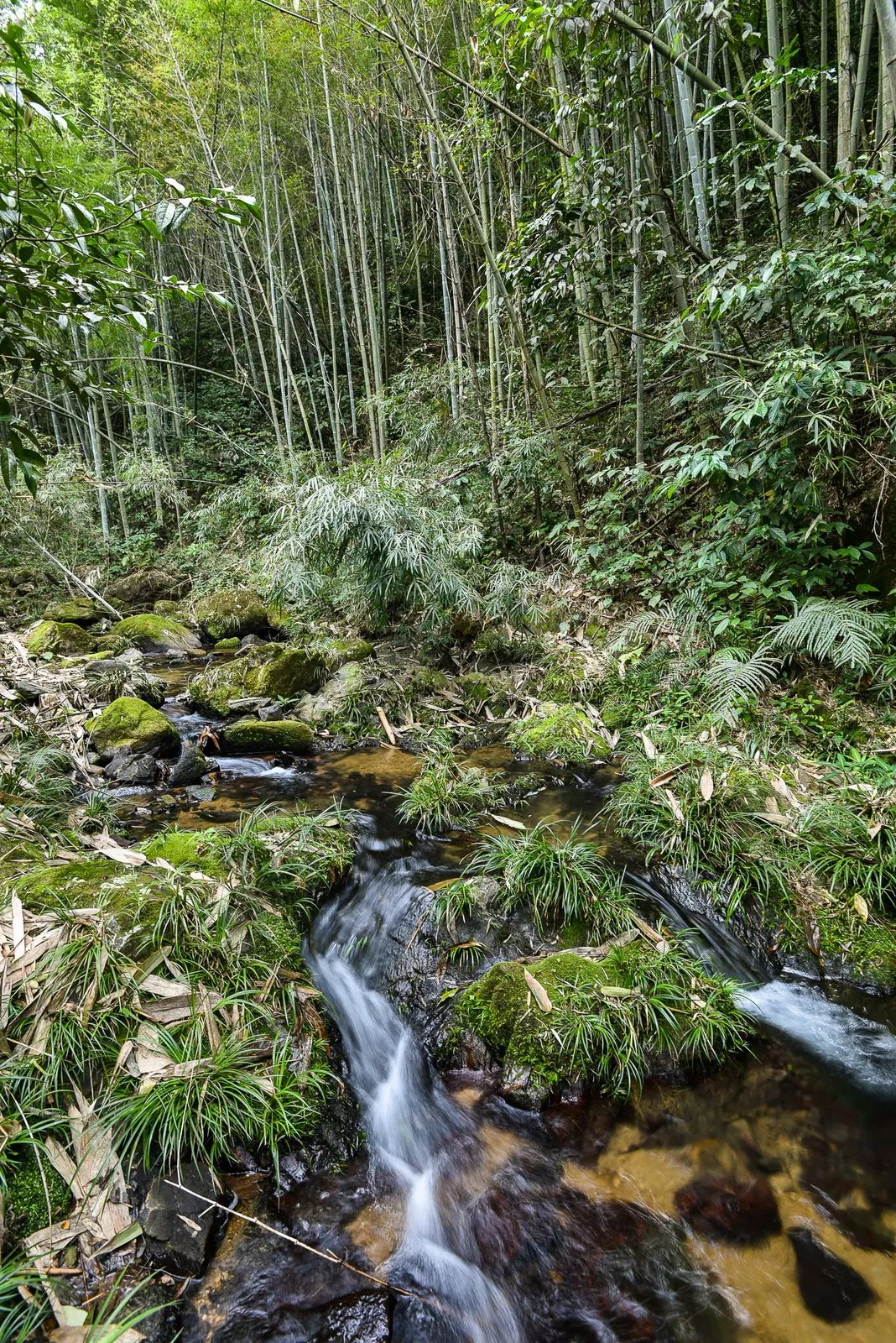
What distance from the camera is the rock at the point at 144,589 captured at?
11.9 m

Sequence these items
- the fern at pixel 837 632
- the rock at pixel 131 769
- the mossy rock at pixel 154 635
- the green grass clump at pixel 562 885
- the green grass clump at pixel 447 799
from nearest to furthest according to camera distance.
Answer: the green grass clump at pixel 562 885, the fern at pixel 837 632, the green grass clump at pixel 447 799, the rock at pixel 131 769, the mossy rock at pixel 154 635

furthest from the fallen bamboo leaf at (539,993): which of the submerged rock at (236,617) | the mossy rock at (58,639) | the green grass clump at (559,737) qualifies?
the submerged rock at (236,617)

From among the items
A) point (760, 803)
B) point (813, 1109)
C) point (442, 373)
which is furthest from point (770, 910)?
point (442, 373)

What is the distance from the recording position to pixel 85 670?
21.1ft

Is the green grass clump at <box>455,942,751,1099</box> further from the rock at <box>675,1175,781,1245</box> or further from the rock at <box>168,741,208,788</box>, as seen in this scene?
the rock at <box>168,741,208,788</box>

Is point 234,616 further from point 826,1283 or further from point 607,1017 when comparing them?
point 826,1283

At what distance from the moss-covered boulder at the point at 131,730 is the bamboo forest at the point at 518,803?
38 mm

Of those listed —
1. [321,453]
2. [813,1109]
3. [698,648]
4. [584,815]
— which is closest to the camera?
[813,1109]

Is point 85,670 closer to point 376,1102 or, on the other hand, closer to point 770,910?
point 376,1102

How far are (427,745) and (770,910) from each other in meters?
3.11

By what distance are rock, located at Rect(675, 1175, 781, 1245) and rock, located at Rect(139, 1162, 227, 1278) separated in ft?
5.39

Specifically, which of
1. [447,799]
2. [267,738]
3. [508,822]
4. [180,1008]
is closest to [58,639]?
[267,738]

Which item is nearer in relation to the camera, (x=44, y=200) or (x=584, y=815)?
(x=44, y=200)

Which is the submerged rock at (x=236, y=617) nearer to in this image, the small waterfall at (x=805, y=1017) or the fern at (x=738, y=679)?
the fern at (x=738, y=679)
